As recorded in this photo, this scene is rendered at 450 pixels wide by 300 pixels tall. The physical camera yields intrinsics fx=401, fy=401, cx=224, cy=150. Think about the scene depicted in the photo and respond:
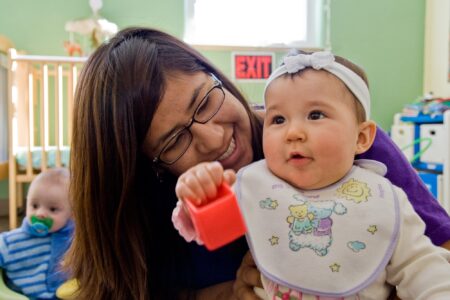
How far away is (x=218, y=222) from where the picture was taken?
40 cm

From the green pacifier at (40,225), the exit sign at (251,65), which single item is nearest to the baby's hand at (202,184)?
the green pacifier at (40,225)

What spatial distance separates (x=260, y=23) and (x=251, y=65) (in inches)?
15.6

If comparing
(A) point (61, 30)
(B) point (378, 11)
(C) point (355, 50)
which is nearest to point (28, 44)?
(A) point (61, 30)

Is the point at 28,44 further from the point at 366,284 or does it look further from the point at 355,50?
the point at 366,284

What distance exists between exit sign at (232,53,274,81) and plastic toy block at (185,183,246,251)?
9.64 feet

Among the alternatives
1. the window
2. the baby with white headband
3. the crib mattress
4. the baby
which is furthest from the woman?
the window

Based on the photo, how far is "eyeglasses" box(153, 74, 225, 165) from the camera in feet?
2.65

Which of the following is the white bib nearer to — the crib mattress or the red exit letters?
the crib mattress

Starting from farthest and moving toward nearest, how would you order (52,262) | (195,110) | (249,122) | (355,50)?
(355,50)
(52,262)
(249,122)
(195,110)

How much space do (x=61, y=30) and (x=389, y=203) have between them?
10.1 ft

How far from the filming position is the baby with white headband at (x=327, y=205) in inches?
24.1

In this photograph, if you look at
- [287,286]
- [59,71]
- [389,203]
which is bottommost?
[287,286]

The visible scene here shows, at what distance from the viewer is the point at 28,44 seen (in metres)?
→ 3.09

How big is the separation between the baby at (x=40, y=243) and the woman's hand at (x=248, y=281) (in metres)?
0.96
